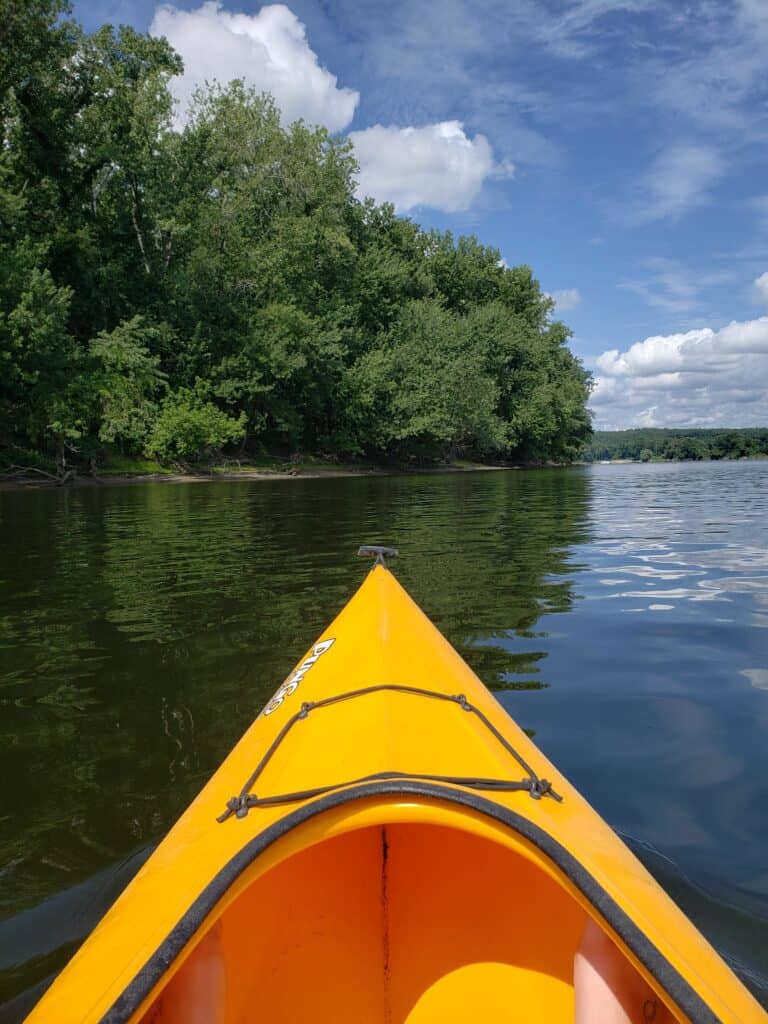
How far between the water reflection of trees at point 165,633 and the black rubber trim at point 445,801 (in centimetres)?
125

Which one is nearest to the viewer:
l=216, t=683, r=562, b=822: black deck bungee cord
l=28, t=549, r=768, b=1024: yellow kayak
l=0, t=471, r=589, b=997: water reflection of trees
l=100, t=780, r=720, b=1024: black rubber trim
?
l=100, t=780, r=720, b=1024: black rubber trim

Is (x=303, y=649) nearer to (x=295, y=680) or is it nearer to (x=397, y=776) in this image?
(x=295, y=680)

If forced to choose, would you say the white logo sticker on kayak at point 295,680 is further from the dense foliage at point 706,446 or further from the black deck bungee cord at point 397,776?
the dense foliage at point 706,446

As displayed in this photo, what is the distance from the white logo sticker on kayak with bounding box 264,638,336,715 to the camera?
120 inches

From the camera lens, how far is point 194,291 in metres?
35.7

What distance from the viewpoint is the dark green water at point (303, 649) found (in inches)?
112

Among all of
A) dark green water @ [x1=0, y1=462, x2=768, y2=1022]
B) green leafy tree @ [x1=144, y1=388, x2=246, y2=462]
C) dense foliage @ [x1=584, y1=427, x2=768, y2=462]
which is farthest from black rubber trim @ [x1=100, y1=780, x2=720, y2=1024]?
dense foliage @ [x1=584, y1=427, x2=768, y2=462]

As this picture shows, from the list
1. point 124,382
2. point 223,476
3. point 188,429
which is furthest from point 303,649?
point 223,476

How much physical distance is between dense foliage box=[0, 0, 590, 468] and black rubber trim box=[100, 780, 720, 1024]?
1048 inches

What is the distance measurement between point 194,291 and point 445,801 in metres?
37.3

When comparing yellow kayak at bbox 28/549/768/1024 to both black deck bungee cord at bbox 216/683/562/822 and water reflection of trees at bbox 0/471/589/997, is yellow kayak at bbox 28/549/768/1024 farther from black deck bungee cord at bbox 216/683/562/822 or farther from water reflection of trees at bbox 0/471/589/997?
water reflection of trees at bbox 0/471/589/997

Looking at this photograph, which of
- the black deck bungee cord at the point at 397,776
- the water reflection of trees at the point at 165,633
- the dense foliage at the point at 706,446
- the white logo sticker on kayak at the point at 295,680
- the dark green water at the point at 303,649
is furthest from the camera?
the dense foliage at the point at 706,446

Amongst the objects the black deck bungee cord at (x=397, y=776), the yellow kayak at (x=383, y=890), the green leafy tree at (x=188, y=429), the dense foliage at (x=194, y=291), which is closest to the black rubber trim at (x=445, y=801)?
the yellow kayak at (x=383, y=890)

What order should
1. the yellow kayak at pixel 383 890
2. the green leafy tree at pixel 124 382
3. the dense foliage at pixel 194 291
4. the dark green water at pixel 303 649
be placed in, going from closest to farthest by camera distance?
1. the yellow kayak at pixel 383 890
2. the dark green water at pixel 303 649
3. the dense foliage at pixel 194 291
4. the green leafy tree at pixel 124 382
